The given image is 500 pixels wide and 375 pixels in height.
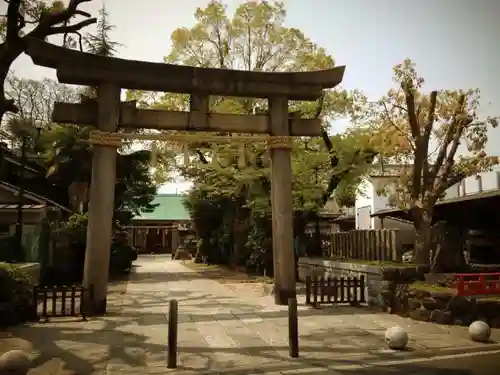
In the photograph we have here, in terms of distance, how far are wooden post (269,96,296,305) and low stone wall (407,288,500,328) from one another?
381 cm

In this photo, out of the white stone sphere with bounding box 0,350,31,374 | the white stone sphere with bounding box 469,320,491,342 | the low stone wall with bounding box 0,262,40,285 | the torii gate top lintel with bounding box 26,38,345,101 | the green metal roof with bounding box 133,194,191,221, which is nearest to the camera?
the white stone sphere with bounding box 0,350,31,374

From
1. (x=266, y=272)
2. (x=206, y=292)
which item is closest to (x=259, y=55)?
(x=266, y=272)

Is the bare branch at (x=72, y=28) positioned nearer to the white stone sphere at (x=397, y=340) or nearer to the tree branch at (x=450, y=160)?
the white stone sphere at (x=397, y=340)

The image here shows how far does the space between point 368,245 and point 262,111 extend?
A: 9.09 metres

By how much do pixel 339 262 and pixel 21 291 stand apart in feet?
32.8

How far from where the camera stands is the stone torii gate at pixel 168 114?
11523mm

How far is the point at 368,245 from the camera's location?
15.2 m

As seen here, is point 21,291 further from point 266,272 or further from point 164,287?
point 266,272

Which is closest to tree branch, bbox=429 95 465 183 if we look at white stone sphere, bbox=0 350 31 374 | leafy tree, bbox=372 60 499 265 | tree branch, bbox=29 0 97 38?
leafy tree, bbox=372 60 499 265

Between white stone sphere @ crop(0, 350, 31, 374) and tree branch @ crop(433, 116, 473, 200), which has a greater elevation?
tree branch @ crop(433, 116, 473, 200)

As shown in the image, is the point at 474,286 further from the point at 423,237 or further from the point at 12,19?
the point at 12,19

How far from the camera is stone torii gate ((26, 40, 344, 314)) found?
37.8 feet

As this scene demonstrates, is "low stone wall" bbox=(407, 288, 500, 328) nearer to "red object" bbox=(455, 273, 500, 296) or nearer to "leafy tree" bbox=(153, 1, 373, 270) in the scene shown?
"red object" bbox=(455, 273, 500, 296)

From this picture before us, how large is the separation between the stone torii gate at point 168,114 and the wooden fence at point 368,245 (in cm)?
341
